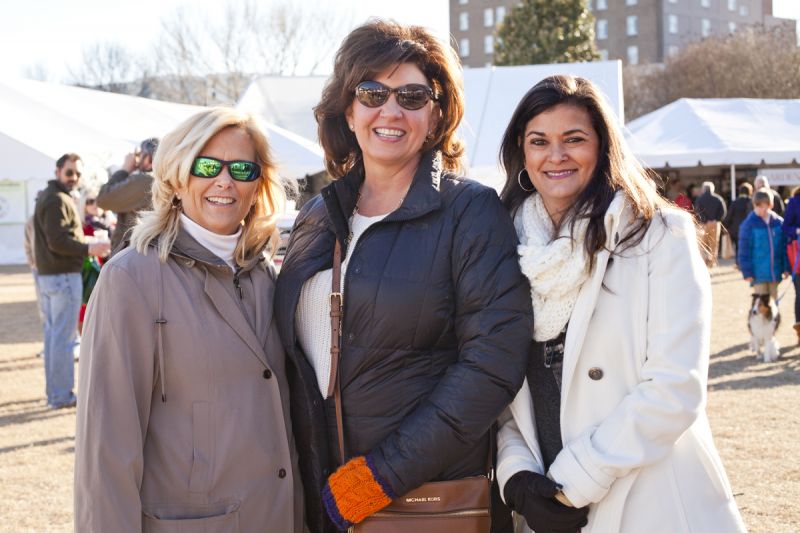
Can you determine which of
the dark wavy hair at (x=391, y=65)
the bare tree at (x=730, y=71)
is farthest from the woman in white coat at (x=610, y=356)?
the bare tree at (x=730, y=71)

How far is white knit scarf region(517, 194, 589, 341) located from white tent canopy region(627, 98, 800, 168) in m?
17.5

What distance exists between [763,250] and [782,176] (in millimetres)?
16154

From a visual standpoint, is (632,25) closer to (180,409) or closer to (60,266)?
(60,266)

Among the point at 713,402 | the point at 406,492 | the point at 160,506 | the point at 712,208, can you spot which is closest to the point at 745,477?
the point at 713,402

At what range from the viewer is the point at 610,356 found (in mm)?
2334

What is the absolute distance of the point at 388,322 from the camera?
2377 millimetres

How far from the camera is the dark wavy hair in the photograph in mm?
2564

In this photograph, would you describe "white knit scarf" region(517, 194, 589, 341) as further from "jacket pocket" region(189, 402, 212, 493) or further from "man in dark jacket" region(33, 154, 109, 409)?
"man in dark jacket" region(33, 154, 109, 409)

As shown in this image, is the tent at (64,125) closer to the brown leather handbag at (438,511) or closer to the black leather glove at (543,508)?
the brown leather handbag at (438,511)

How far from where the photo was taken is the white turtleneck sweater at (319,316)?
2.53 meters

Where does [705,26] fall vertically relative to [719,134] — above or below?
above

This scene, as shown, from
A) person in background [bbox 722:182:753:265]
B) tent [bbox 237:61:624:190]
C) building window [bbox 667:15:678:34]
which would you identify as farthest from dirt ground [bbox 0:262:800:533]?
building window [bbox 667:15:678:34]

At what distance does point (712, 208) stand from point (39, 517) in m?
16.5

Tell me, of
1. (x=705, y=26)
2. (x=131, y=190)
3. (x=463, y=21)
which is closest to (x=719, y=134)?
(x=131, y=190)
